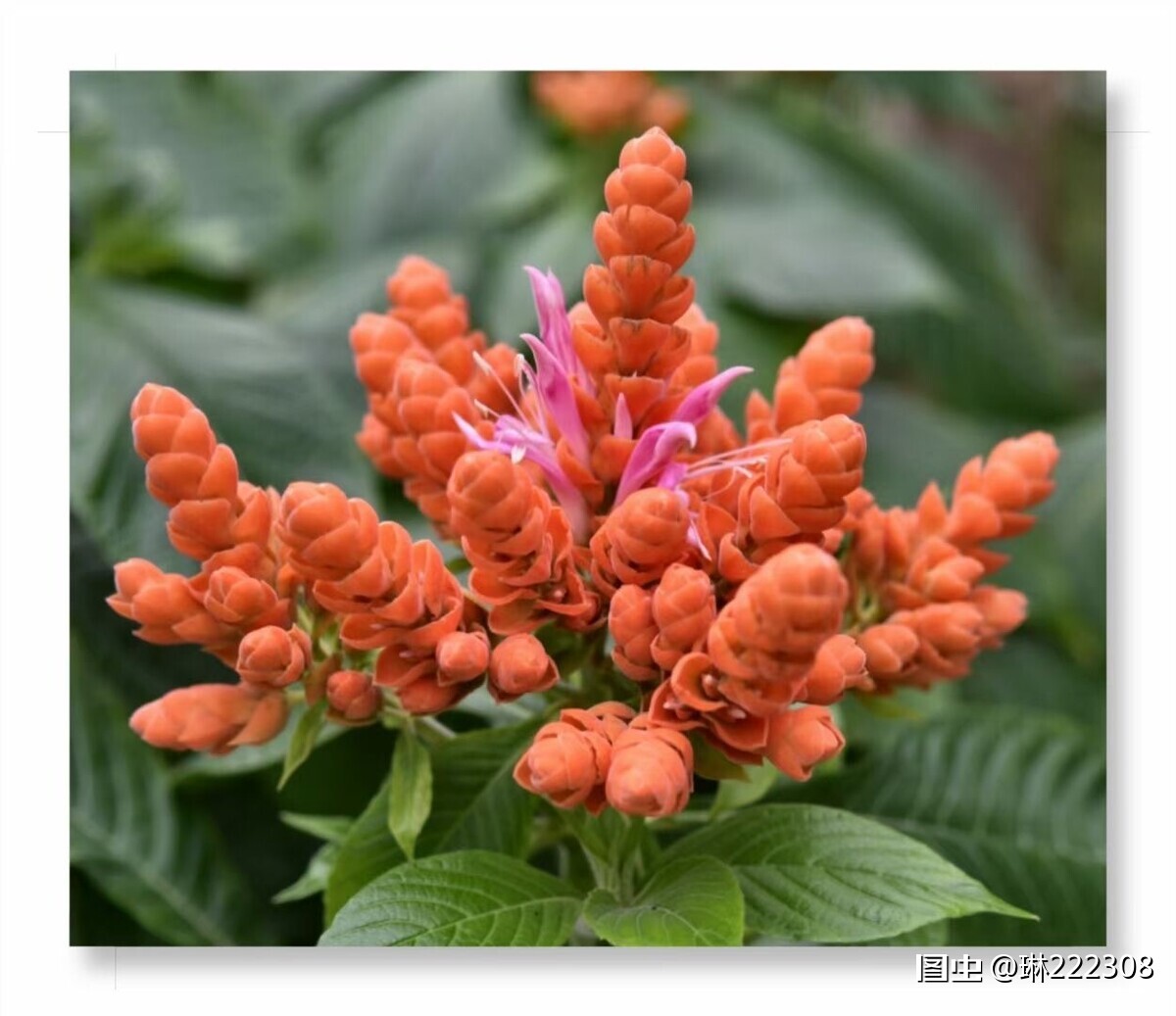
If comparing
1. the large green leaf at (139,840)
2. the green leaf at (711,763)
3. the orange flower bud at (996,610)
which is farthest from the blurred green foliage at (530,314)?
the green leaf at (711,763)

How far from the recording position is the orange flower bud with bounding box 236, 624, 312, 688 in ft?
1.69

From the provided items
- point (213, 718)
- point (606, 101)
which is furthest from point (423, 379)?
point (606, 101)

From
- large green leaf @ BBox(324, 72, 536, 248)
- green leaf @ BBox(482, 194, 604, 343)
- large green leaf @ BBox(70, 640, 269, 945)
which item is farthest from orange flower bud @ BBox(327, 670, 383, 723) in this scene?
large green leaf @ BBox(324, 72, 536, 248)

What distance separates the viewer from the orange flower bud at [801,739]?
511mm

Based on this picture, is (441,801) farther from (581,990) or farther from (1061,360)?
(1061,360)

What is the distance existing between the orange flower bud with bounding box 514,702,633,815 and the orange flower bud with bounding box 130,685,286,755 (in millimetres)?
108

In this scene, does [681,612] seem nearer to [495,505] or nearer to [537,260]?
[495,505]

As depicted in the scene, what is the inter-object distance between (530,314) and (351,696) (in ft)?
1.98

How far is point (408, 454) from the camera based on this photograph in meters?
0.60

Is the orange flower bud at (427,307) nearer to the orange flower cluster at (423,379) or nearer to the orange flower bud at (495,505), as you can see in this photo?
the orange flower cluster at (423,379)

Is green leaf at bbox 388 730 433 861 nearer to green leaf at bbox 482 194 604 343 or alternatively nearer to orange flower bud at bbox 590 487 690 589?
orange flower bud at bbox 590 487 690 589
